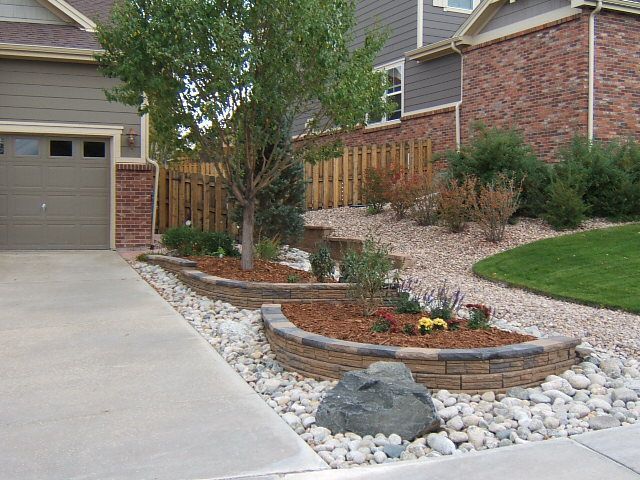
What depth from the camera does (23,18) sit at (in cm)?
1332

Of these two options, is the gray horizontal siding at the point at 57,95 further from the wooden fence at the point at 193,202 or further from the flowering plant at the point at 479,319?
the flowering plant at the point at 479,319

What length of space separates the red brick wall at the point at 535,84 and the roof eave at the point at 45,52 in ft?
28.2

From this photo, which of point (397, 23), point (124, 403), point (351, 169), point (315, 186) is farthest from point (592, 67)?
point (124, 403)

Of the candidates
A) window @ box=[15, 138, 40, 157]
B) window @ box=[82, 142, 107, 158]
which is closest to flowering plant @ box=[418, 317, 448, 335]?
window @ box=[82, 142, 107, 158]

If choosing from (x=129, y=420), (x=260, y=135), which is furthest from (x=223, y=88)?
(x=129, y=420)

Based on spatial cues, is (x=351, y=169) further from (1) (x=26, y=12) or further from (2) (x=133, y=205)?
(1) (x=26, y=12)

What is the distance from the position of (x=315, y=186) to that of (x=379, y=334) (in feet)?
37.1

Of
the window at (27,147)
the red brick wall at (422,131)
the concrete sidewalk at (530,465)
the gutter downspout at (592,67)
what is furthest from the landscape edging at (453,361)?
the red brick wall at (422,131)

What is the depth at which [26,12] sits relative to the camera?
13.3 meters

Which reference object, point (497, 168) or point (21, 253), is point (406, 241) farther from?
point (21, 253)

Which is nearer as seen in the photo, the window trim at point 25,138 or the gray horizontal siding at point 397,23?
the window trim at point 25,138

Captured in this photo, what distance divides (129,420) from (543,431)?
8.74 ft

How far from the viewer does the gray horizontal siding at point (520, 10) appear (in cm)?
1420

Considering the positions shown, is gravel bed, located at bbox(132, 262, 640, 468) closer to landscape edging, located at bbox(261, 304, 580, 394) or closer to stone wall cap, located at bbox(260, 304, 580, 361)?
landscape edging, located at bbox(261, 304, 580, 394)
